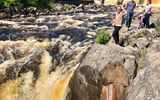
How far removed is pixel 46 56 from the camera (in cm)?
908

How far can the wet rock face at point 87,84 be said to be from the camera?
6766 millimetres

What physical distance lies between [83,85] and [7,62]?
12.2 ft

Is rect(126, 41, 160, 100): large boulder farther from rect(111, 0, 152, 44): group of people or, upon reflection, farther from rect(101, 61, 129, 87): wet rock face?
rect(111, 0, 152, 44): group of people

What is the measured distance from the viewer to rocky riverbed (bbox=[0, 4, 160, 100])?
6074 mm

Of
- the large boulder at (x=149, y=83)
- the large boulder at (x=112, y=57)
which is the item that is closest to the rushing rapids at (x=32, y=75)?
the large boulder at (x=112, y=57)

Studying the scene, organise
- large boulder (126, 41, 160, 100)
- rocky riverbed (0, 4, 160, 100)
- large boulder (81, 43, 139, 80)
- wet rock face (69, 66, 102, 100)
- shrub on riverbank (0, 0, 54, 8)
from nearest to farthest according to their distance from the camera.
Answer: large boulder (126, 41, 160, 100) < rocky riverbed (0, 4, 160, 100) < large boulder (81, 43, 139, 80) < wet rock face (69, 66, 102, 100) < shrub on riverbank (0, 0, 54, 8)

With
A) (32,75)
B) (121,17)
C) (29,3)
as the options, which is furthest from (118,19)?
(29,3)

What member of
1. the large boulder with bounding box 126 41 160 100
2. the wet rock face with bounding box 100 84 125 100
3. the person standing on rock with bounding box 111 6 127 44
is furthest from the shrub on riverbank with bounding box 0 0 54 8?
the large boulder with bounding box 126 41 160 100

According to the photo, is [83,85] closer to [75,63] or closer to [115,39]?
[75,63]

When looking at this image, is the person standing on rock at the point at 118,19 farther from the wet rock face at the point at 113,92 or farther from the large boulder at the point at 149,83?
the wet rock face at the point at 113,92

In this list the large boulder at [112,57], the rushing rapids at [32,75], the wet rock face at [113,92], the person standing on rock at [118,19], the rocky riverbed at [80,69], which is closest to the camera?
the rocky riverbed at [80,69]

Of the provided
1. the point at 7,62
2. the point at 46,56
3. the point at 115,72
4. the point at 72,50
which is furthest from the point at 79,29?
the point at 115,72

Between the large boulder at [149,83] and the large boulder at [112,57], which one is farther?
the large boulder at [112,57]

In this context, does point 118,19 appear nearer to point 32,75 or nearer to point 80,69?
point 80,69
